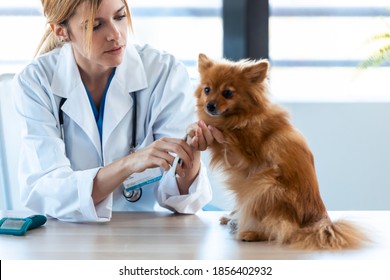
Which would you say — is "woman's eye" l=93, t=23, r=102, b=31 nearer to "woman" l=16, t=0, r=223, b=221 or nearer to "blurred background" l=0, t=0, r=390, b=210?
"woman" l=16, t=0, r=223, b=221

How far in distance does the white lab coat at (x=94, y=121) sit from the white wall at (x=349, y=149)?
1381mm

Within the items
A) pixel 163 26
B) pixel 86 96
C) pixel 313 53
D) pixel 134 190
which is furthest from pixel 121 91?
pixel 313 53

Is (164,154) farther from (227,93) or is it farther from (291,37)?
(291,37)

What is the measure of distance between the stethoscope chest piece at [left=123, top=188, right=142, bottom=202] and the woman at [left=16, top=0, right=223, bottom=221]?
2.2 inches

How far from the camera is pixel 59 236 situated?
1.65 meters

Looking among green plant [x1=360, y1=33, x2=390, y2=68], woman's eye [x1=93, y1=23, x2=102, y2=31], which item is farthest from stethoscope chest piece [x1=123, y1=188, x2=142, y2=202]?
green plant [x1=360, y1=33, x2=390, y2=68]

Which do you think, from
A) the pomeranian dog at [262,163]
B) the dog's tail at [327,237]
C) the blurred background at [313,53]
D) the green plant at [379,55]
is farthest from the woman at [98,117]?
the green plant at [379,55]

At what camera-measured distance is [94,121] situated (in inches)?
82.8

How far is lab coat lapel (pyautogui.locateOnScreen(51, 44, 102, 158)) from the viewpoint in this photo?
2068 mm

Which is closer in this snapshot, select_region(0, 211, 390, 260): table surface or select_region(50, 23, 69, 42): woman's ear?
select_region(0, 211, 390, 260): table surface

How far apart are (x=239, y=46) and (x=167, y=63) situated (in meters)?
1.33

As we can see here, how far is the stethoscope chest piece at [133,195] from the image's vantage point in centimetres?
205

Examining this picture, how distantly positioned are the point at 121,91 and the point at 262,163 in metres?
0.72

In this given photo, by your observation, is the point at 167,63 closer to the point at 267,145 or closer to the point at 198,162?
the point at 198,162
